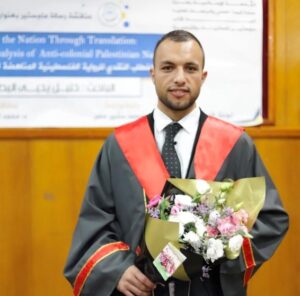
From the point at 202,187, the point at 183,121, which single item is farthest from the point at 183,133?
the point at 202,187

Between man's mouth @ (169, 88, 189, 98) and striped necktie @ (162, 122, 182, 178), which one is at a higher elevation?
man's mouth @ (169, 88, 189, 98)

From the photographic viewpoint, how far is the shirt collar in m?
1.66

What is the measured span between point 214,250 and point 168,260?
138 mm

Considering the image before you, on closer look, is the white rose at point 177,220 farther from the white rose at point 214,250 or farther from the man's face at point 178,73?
the man's face at point 178,73

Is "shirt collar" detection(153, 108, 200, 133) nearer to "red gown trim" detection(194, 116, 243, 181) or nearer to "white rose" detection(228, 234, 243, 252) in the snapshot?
"red gown trim" detection(194, 116, 243, 181)

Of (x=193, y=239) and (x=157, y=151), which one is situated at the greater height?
(x=157, y=151)

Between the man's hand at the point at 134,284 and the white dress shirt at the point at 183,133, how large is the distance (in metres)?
0.41

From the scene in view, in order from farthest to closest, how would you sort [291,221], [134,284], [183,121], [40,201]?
[291,221], [40,201], [183,121], [134,284]

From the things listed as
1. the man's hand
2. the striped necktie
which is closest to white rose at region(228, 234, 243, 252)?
the man's hand

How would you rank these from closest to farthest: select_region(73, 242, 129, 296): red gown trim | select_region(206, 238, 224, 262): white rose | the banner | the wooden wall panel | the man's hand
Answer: select_region(206, 238, 224, 262): white rose
the man's hand
select_region(73, 242, 129, 296): red gown trim
the banner
the wooden wall panel

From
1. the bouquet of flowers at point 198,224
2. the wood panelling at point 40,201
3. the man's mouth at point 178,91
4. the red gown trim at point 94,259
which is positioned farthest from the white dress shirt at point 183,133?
the wood panelling at point 40,201

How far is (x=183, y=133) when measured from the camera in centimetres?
167

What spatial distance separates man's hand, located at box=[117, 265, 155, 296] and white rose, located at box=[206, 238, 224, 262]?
0.86ft

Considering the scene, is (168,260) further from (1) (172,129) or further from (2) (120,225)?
(1) (172,129)
